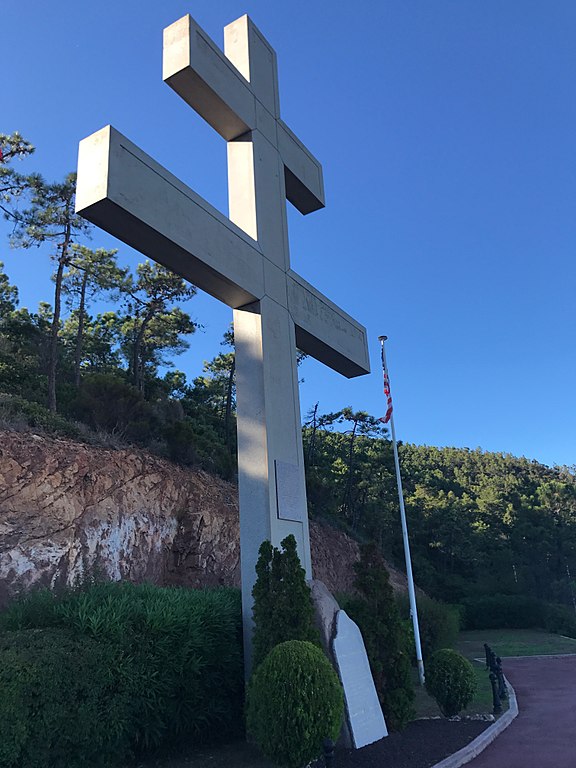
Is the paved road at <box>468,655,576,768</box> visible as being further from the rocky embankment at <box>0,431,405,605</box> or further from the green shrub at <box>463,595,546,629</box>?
the green shrub at <box>463,595,546,629</box>

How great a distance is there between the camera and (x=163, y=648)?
638 cm

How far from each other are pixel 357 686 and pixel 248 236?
5832mm

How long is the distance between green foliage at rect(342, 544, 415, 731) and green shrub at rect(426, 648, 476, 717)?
112cm

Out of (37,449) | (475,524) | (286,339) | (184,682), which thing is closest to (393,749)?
(184,682)

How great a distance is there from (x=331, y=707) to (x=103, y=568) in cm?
933

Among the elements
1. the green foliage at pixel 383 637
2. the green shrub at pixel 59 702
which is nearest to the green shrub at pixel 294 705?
the green shrub at pixel 59 702

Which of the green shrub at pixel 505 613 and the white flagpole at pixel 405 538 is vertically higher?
the white flagpole at pixel 405 538

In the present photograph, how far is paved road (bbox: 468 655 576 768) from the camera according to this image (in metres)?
6.66

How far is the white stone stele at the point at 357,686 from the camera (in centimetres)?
652

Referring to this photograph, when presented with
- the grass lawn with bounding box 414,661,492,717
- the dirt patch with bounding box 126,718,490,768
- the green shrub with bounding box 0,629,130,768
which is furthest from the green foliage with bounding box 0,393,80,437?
the grass lawn with bounding box 414,661,492,717

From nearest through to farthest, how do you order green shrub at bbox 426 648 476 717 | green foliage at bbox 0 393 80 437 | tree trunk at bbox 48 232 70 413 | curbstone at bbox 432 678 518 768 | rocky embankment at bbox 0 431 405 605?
curbstone at bbox 432 678 518 768, green shrub at bbox 426 648 476 717, rocky embankment at bbox 0 431 405 605, green foliage at bbox 0 393 80 437, tree trunk at bbox 48 232 70 413

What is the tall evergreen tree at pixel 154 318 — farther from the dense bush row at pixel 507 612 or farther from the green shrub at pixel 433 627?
the dense bush row at pixel 507 612

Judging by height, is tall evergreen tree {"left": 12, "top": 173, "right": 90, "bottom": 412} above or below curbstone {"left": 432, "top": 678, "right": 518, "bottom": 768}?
above

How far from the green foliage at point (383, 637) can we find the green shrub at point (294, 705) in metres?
2.18
